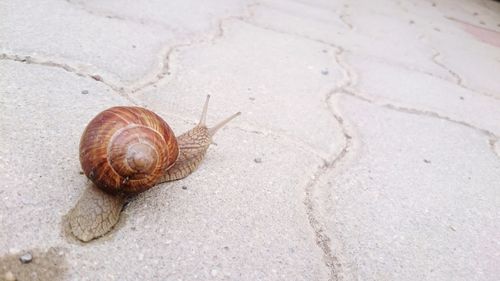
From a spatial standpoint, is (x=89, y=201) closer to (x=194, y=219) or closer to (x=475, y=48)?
(x=194, y=219)

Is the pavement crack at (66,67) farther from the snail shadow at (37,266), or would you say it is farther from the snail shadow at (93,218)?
the snail shadow at (37,266)

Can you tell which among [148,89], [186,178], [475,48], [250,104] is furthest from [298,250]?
[475,48]

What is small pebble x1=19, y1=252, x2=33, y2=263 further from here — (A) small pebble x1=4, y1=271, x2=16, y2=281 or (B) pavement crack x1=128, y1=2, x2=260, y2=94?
(B) pavement crack x1=128, y1=2, x2=260, y2=94

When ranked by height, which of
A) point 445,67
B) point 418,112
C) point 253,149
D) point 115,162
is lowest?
point 445,67

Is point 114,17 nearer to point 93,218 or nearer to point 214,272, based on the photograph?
point 93,218

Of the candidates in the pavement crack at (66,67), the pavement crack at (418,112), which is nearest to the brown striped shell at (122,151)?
the pavement crack at (66,67)

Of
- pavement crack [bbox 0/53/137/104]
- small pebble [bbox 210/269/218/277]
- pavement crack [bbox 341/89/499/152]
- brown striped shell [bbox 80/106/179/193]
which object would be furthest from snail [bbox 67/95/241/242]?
pavement crack [bbox 341/89/499/152]

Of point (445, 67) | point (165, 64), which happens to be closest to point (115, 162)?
point (165, 64)
